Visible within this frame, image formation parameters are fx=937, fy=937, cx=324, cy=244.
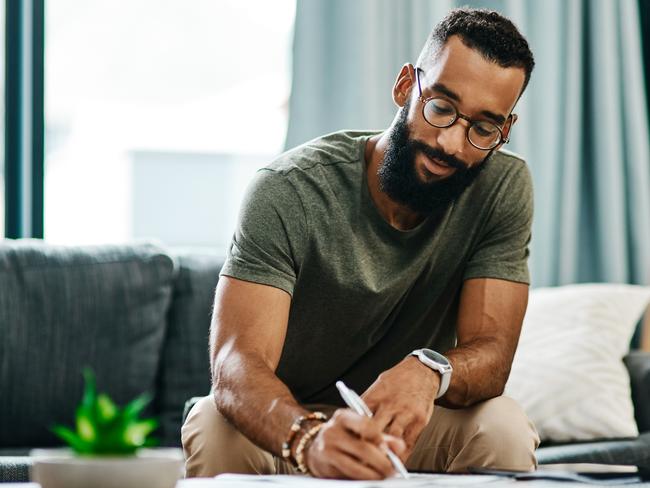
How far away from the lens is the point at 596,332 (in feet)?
7.39

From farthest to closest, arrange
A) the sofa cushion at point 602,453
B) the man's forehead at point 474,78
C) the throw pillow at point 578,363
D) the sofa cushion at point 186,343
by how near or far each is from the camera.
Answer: the sofa cushion at point 186,343 < the throw pillow at point 578,363 < the sofa cushion at point 602,453 < the man's forehead at point 474,78

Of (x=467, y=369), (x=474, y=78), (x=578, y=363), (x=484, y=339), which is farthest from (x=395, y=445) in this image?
(x=578, y=363)

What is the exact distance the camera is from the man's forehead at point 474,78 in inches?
62.9

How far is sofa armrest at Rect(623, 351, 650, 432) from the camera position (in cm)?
217

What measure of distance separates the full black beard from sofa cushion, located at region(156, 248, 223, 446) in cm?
87

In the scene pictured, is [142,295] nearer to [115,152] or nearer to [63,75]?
[115,152]

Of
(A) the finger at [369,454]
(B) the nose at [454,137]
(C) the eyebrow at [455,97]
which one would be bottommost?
(A) the finger at [369,454]

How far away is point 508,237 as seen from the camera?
66.9 inches

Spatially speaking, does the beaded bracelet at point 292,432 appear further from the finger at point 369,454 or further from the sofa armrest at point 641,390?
the sofa armrest at point 641,390

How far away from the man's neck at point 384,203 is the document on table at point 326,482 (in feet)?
2.30

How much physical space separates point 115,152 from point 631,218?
5.20ft

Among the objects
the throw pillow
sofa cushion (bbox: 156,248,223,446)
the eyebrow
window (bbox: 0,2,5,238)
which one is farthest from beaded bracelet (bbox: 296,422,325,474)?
window (bbox: 0,2,5,238)

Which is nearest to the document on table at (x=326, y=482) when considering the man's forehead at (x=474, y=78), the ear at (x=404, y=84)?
the man's forehead at (x=474, y=78)

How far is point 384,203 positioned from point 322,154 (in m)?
0.14
